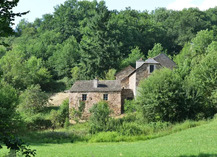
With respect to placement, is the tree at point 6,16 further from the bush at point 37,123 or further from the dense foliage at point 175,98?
the bush at point 37,123

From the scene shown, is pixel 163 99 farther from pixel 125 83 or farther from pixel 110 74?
pixel 110 74

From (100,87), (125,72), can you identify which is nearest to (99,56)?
(125,72)

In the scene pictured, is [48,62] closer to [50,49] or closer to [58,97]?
[50,49]

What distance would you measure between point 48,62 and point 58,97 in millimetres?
13904

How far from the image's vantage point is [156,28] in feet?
249

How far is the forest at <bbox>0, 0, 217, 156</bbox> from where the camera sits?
3131 cm

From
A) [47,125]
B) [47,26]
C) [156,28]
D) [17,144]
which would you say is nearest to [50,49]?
[47,26]

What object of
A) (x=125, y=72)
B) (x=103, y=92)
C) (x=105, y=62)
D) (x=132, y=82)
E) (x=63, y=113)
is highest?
(x=105, y=62)

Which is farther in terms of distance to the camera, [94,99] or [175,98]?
[94,99]

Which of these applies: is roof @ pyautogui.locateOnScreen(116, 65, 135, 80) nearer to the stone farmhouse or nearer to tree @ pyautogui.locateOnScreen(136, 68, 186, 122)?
the stone farmhouse

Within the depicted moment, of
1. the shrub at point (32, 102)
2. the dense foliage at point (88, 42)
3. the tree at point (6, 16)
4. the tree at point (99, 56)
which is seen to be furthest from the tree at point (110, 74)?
the tree at point (6, 16)

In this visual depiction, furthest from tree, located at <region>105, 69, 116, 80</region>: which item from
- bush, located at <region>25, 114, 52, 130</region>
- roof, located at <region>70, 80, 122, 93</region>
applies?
bush, located at <region>25, 114, 52, 130</region>

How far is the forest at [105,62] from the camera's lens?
1233 inches

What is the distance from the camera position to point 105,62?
51750 millimetres
